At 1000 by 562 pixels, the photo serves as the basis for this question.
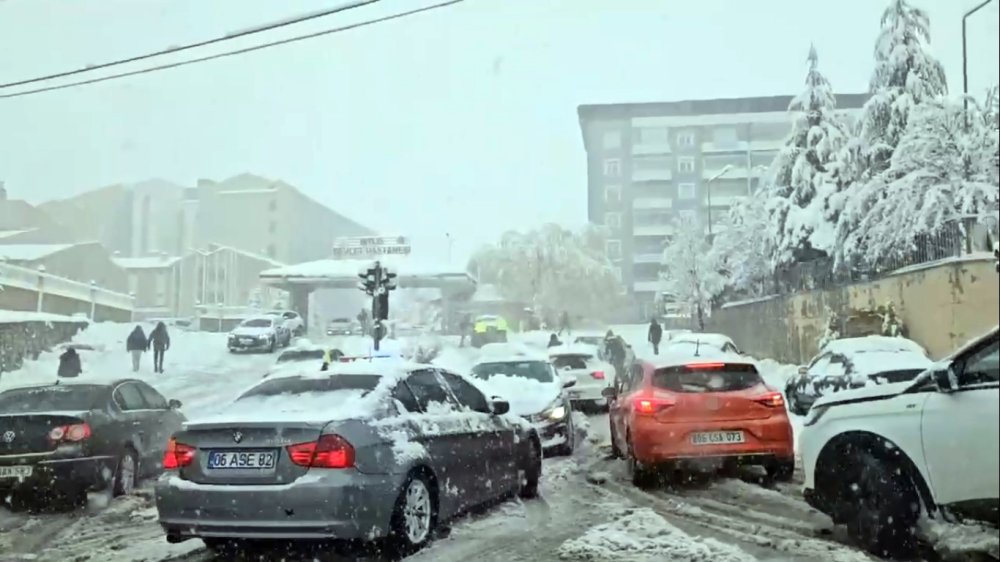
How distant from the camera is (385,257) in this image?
9.59 metres

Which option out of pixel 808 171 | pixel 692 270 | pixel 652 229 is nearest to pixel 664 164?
pixel 652 229

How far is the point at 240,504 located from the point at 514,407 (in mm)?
5361

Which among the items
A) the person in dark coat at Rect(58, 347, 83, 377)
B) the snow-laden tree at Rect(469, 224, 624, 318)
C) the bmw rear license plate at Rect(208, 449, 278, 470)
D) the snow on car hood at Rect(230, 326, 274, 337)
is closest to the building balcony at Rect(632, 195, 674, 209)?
the snow-laden tree at Rect(469, 224, 624, 318)

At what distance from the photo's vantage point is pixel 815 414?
6.15m

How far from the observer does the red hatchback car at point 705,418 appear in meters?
7.79

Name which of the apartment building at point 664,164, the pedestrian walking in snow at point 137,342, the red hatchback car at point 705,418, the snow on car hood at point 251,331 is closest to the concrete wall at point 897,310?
the red hatchback car at point 705,418

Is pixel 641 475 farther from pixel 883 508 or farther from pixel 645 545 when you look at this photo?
pixel 883 508

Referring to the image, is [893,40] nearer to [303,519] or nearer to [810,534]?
[810,534]

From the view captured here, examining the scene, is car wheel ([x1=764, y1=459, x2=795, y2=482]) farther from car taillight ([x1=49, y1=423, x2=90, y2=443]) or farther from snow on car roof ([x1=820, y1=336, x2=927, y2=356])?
car taillight ([x1=49, y1=423, x2=90, y2=443])

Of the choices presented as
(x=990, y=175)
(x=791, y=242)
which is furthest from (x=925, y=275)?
(x=791, y=242)

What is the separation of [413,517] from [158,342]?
520 centimetres

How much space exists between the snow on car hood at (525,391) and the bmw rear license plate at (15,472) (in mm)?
4799

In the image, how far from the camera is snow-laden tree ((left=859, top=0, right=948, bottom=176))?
5805 millimetres

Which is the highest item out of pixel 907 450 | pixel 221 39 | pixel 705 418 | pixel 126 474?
pixel 221 39
